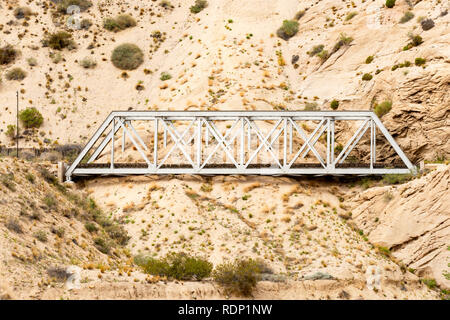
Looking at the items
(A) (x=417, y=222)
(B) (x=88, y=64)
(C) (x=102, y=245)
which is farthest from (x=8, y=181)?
(B) (x=88, y=64)

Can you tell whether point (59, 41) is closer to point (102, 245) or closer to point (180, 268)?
point (102, 245)

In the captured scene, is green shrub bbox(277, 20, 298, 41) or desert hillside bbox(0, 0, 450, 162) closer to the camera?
desert hillside bbox(0, 0, 450, 162)

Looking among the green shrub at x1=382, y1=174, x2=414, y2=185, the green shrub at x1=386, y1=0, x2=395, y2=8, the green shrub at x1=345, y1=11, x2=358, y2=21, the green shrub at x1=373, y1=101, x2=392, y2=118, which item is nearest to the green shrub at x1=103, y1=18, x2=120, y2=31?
the green shrub at x1=345, y1=11, x2=358, y2=21

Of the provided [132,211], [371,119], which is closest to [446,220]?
[371,119]

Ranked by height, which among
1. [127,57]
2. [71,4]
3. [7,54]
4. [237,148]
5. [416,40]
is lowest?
[237,148]

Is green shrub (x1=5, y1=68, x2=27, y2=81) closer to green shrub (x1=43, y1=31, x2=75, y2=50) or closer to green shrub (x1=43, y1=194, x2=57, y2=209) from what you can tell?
green shrub (x1=43, y1=31, x2=75, y2=50)

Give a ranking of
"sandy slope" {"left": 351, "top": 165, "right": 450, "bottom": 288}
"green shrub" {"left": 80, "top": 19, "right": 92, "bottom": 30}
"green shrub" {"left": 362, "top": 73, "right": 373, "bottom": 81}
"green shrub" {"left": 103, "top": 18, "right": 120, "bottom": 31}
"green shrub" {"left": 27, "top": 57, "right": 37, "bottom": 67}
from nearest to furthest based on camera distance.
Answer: "sandy slope" {"left": 351, "top": 165, "right": 450, "bottom": 288}, "green shrub" {"left": 362, "top": 73, "right": 373, "bottom": 81}, "green shrub" {"left": 27, "top": 57, "right": 37, "bottom": 67}, "green shrub" {"left": 103, "top": 18, "right": 120, "bottom": 31}, "green shrub" {"left": 80, "top": 19, "right": 92, "bottom": 30}

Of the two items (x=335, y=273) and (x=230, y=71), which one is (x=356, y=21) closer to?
(x=230, y=71)
